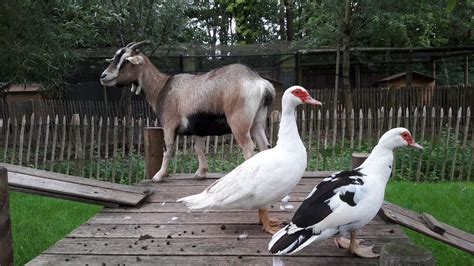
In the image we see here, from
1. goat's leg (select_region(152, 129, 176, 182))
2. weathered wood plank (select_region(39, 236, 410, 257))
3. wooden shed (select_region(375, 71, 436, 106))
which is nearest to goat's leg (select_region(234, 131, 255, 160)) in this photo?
goat's leg (select_region(152, 129, 176, 182))

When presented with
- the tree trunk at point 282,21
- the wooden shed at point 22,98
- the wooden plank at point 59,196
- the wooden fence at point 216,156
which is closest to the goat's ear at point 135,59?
the wooden plank at point 59,196

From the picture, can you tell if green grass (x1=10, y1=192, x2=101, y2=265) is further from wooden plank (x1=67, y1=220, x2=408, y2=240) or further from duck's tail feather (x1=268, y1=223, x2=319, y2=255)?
duck's tail feather (x1=268, y1=223, x2=319, y2=255)

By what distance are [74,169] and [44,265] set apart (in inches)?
223

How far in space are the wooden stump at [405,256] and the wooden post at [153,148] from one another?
3345 mm

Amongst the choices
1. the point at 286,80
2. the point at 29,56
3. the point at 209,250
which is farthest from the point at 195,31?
the point at 209,250

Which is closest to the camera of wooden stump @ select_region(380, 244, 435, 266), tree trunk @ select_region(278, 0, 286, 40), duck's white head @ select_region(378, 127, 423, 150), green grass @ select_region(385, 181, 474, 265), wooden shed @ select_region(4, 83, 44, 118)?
wooden stump @ select_region(380, 244, 435, 266)

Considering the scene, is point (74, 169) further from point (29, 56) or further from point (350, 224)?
point (350, 224)

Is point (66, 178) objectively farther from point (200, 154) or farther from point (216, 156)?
point (216, 156)

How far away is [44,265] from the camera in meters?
2.29

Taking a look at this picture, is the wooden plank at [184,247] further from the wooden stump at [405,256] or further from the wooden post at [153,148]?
the wooden post at [153,148]

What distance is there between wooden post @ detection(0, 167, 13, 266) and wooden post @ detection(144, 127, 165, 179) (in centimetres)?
231

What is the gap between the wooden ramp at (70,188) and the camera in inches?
122

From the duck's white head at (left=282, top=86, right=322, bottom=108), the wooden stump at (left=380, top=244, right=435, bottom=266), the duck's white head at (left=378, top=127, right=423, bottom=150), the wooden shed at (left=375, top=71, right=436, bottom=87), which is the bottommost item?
the wooden stump at (left=380, top=244, right=435, bottom=266)

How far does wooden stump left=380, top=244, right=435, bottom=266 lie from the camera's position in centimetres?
152
